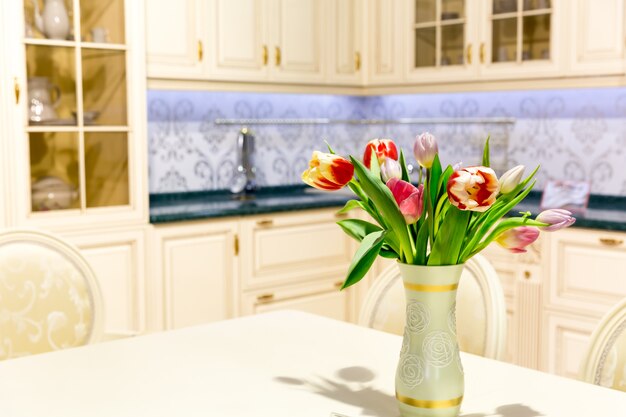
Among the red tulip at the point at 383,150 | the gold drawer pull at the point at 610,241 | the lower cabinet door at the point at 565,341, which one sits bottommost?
the lower cabinet door at the point at 565,341

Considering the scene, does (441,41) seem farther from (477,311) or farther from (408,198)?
(408,198)

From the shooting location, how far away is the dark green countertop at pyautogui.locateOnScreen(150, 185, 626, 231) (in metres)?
3.25

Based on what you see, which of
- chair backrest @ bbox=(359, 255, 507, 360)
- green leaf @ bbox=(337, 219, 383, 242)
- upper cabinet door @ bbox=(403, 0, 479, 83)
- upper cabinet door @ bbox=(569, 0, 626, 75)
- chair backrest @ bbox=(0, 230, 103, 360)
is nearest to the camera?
green leaf @ bbox=(337, 219, 383, 242)

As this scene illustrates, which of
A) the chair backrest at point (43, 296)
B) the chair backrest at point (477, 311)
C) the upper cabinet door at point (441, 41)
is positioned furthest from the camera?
the upper cabinet door at point (441, 41)

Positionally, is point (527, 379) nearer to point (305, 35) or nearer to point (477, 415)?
point (477, 415)

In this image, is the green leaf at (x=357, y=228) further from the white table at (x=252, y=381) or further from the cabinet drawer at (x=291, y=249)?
the cabinet drawer at (x=291, y=249)

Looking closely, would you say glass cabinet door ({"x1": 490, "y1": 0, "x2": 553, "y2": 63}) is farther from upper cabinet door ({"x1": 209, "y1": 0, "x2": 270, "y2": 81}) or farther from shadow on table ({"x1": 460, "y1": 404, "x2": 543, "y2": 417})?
shadow on table ({"x1": 460, "y1": 404, "x2": 543, "y2": 417})

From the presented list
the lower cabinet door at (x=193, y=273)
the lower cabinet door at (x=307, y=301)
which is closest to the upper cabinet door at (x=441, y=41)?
the lower cabinet door at (x=307, y=301)

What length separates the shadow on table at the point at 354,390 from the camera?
4.45 ft

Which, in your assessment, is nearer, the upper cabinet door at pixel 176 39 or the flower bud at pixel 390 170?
the flower bud at pixel 390 170

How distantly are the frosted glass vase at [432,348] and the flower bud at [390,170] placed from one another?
5.5 inches

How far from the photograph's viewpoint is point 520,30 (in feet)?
11.9

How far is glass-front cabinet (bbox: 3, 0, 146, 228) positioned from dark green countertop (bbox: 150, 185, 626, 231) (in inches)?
9.5

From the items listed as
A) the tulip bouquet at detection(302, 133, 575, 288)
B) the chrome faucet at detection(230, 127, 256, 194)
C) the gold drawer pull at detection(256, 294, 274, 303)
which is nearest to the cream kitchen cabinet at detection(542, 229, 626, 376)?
the gold drawer pull at detection(256, 294, 274, 303)
